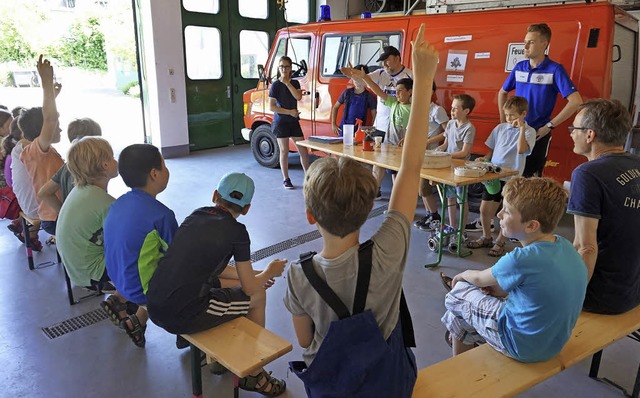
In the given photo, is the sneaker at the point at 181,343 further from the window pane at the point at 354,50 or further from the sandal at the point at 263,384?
the window pane at the point at 354,50

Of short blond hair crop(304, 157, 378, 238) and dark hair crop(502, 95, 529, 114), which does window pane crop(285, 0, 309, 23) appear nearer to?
dark hair crop(502, 95, 529, 114)

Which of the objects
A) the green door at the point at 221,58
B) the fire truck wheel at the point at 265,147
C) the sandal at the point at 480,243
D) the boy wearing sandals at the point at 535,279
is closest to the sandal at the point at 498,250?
the sandal at the point at 480,243

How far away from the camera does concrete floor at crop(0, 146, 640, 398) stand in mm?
2295

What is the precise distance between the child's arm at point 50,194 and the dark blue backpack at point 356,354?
246cm

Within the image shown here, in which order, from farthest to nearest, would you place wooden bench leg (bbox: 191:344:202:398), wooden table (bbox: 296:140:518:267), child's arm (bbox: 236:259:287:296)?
wooden table (bbox: 296:140:518:267) → child's arm (bbox: 236:259:287:296) → wooden bench leg (bbox: 191:344:202:398)

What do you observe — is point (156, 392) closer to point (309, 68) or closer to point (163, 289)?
point (163, 289)

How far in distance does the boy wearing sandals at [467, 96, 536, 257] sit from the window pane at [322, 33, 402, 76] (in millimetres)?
1991

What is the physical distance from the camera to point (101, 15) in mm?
8578

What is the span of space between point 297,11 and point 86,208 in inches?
337

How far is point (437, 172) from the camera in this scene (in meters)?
3.62

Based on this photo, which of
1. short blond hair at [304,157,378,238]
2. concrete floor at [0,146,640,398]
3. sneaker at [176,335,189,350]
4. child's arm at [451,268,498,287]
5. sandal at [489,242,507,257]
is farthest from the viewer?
sandal at [489,242,507,257]

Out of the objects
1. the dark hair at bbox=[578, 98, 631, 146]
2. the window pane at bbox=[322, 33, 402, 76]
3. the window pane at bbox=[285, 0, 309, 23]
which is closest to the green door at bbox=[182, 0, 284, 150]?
the window pane at bbox=[285, 0, 309, 23]

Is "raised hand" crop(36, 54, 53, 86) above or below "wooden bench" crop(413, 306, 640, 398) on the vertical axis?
above

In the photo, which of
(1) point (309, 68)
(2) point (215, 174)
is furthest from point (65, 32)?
(1) point (309, 68)
